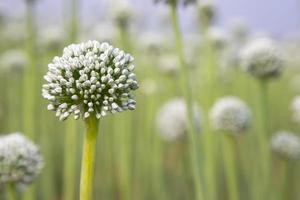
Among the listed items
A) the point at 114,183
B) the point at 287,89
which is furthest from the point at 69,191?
the point at 287,89

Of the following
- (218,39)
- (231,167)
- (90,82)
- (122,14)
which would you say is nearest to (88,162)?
(90,82)

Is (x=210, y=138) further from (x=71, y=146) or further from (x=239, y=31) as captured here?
(x=239, y=31)

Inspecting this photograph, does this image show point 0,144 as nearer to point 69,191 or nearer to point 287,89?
point 69,191

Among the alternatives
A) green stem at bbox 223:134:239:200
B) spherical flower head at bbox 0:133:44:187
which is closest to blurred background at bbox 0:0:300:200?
green stem at bbox 223:134:239:200

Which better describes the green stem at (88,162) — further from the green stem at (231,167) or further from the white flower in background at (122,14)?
the white flower in background at (122,14)

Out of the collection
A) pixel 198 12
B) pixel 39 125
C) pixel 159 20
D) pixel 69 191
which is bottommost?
pixel 69 191

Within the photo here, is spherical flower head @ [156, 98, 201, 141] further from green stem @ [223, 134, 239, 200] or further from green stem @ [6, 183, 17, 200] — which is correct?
green stem @ [6, 183, 17, 200]
